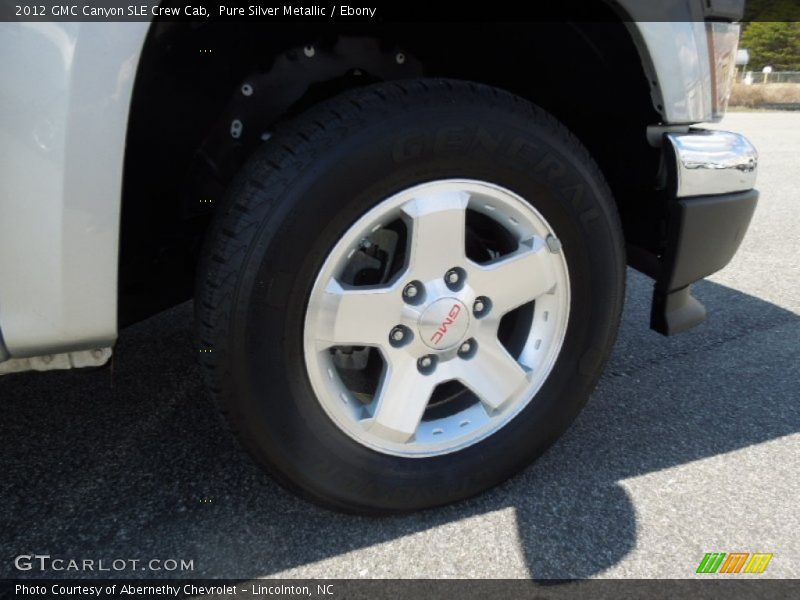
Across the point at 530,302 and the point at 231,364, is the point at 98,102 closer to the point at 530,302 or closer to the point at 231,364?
the point at 231,364

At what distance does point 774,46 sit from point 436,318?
40398 millimetres

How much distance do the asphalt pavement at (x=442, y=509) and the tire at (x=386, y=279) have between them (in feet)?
0.42

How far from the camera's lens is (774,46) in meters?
34.4

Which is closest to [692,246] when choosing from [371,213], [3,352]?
[371,213]

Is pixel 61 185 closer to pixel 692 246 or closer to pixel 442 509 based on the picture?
pixel 442 509

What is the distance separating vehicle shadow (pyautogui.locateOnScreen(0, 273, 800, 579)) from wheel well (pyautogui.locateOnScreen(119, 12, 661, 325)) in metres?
0.44

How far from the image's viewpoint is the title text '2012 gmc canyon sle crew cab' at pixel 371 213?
115 centimetres

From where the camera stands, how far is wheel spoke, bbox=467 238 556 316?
1.48 m

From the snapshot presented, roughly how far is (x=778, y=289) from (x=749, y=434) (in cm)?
141

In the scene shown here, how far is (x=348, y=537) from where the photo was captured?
4.91 ft
